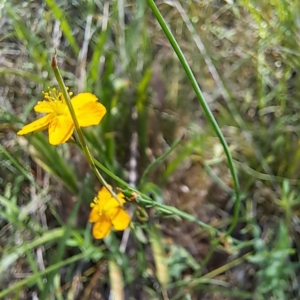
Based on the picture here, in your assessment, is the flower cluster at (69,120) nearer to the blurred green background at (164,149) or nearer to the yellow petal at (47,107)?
the yellow petal at (47,107)

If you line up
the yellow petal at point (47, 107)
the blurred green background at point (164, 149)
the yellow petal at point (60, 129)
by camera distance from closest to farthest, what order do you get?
the yellow petal at point (60, 129) → the yellow petal at point (47, 107) → the blurred green background at point (164, 149)

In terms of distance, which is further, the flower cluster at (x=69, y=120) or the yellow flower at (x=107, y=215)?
the yellow flower at (x=107, y=215)

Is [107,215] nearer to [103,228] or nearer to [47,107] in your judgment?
[103,228]

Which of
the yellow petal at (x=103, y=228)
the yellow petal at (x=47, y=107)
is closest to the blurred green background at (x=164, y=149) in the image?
the yellow petal at (x=103, y=228)

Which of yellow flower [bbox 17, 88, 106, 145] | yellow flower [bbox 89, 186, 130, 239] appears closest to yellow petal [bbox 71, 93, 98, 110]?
yellow flower [bbox 17, 88, 106, 145]

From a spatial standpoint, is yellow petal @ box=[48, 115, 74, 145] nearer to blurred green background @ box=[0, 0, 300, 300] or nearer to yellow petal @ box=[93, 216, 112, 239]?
yellow petal @ box=[93, 216, 112, 239]

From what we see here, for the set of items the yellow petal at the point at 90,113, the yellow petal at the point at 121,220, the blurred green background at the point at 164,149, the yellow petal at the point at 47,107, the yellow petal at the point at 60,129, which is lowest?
the blurred green background at the point at 164,149

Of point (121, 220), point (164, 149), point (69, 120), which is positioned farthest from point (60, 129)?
point (164, 149)
